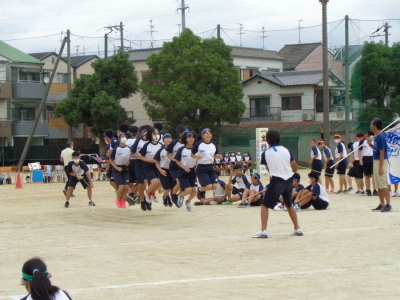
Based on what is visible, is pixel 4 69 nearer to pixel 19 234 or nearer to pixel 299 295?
pixel 19 234

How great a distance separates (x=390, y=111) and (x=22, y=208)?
33312 mm

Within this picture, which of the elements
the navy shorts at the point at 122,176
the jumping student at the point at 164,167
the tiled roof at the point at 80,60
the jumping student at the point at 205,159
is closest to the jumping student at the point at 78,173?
the navy shorts at the point at 122,176

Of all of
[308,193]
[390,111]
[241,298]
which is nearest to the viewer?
[241,298]

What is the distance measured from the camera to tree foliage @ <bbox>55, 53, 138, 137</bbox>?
4616cm

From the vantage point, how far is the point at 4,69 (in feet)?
168

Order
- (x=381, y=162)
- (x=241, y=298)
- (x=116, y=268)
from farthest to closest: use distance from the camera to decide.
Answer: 1. (x=381, y=162)
2. (x=116, y=268)
3. (x=241, y=298)

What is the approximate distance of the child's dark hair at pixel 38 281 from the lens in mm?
4547

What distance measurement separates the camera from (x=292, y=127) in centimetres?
5041

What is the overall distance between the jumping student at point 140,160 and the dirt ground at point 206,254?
481mm

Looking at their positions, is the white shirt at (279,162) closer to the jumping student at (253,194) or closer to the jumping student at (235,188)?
the jumping student at (253,194)

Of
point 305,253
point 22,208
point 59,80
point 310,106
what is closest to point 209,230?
point 305,253

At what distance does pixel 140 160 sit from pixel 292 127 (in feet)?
119

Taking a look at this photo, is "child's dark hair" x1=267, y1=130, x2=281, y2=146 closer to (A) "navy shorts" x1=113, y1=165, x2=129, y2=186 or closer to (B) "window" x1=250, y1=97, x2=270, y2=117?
(A) "navy shorts" x1=113, y1=165, x2=129, y2=186

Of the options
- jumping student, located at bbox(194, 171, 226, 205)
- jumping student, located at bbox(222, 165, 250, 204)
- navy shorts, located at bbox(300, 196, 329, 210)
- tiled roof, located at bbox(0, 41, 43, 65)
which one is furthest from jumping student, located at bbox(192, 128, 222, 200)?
tiled roof, located at bbox(0, 41, 43, 65)
